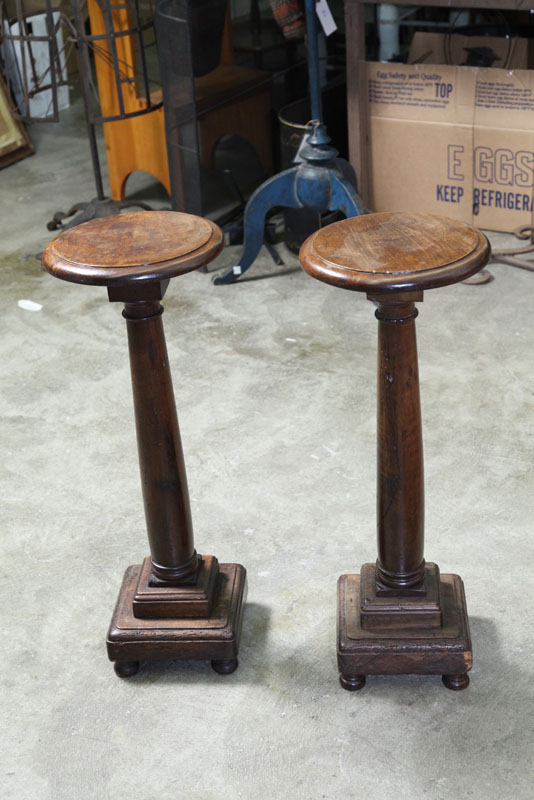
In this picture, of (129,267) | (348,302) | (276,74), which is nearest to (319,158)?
(348,302)

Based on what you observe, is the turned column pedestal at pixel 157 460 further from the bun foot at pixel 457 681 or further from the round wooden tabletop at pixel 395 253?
the bun foot at pixel 457 681

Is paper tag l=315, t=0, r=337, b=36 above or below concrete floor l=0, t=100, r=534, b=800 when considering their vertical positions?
above

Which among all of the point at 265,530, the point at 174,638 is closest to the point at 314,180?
the point at 265,530

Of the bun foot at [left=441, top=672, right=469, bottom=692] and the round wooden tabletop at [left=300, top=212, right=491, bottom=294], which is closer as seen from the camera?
the round wooden tabletop at [left=300, top=212, right=491, bottom=294]

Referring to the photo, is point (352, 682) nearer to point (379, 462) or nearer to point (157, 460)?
point (379, 462)

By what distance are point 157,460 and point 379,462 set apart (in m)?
0.42

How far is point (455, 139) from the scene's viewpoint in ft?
12.0

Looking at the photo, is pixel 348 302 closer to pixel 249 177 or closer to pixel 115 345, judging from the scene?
pixel 115 345

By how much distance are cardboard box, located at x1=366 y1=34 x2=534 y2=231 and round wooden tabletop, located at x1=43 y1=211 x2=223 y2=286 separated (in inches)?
83.0

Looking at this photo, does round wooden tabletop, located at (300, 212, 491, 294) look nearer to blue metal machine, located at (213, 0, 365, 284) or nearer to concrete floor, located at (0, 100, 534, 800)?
concrete floor, located at (0, 100, 534, 800)

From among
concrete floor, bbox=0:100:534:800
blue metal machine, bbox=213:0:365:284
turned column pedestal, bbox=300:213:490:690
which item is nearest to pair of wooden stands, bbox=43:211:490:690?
turned column pedestal, bbox=300:213:490:690

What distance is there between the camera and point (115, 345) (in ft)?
10.7

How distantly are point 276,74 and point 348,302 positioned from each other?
4.55 ft

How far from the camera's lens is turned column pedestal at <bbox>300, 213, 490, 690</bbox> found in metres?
1.55
